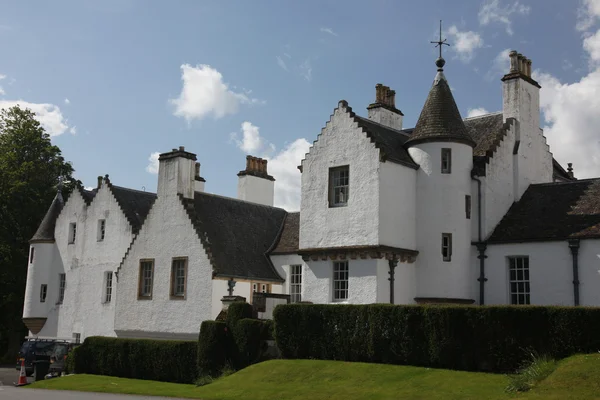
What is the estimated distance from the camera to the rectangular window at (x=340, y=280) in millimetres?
30467

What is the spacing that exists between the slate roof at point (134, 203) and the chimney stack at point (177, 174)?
3829mm

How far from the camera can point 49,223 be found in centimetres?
4738

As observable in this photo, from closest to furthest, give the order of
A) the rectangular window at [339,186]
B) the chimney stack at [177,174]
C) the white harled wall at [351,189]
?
the white harled wall at [351,189], the rectangular window at [339,186], the chimney stack at [177,174]

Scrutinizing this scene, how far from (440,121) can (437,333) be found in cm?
1187

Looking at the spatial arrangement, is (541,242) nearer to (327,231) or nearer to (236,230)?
(327,231)

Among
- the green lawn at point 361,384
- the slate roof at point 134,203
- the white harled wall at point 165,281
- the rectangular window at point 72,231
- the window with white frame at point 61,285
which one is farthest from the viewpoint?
the rectangular window at point 72,231

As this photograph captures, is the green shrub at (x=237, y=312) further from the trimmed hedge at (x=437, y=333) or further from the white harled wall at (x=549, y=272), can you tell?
the white harled wall at (x=549, y=272)

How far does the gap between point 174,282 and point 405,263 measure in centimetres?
1249

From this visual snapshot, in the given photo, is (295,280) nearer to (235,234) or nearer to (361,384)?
(235,234)

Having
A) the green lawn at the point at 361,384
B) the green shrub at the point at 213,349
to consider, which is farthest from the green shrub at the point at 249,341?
the green lawn at the point at 361,384

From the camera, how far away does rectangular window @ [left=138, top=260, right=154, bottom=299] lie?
37.1 metres

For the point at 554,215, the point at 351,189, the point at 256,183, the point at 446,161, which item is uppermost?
the point at 256,183

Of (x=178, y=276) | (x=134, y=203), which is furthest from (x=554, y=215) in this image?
(x=134, y=203)

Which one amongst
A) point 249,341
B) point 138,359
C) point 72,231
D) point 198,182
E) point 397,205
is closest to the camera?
point 249,341
